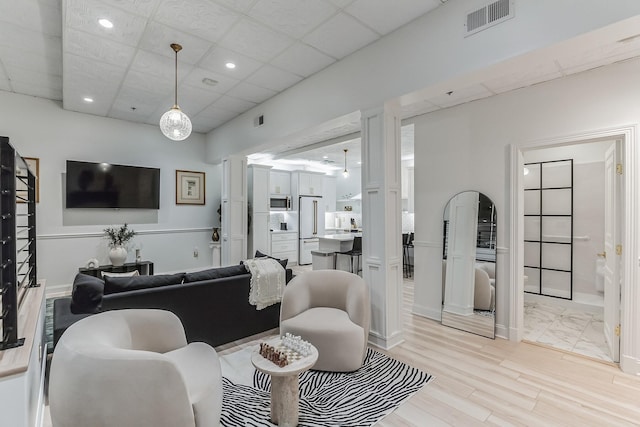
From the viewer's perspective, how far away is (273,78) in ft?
13.0

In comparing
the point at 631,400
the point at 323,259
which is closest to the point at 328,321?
the point at 631,400

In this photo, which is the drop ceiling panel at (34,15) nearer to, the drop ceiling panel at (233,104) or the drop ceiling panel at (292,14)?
the drop ceiling panel at (292,14)

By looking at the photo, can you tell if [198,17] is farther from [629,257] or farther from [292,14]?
[629,257]

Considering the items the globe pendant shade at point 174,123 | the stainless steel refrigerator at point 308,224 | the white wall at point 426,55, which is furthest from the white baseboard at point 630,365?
the stainless steel refrigerator at point 308,224

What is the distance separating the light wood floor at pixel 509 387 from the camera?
2.13 meters

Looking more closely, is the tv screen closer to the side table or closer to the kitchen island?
the side table

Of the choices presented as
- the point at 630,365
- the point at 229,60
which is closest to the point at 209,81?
the point at 229,60

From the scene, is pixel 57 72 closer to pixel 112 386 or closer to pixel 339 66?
pixel 339 66

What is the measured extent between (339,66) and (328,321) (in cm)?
278

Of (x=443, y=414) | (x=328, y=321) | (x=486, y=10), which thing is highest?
(x=486, y=10)

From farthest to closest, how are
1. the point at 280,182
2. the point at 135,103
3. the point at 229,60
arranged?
the point at 280,182
the point at 135,103
the point at 229,60

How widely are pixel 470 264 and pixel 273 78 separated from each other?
3.42 m

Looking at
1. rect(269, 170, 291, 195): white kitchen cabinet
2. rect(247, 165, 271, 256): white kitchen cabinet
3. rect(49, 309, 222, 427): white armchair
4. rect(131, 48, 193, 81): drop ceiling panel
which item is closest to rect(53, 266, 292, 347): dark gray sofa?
rect(49, 309, 222, 427): white armchair

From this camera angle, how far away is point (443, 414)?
85.4 inches
